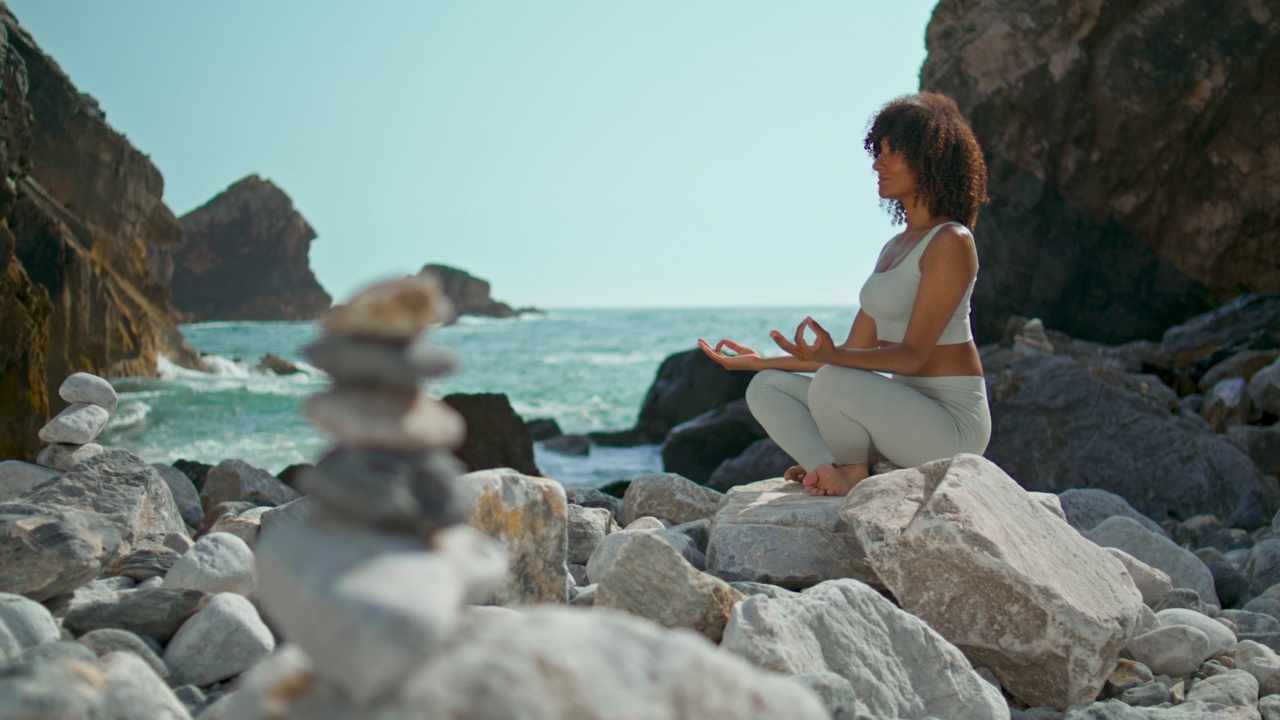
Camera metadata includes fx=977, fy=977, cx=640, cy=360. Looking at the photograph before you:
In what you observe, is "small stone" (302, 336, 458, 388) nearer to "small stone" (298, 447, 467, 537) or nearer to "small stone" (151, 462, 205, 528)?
"small stone" (298, 447, 467, 537)

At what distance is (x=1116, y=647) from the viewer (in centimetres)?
295

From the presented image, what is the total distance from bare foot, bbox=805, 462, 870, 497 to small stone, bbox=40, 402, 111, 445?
3.13m

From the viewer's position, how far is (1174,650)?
325cm

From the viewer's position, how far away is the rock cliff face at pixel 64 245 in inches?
276

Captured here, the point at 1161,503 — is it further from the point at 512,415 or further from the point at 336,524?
the point at 336,524

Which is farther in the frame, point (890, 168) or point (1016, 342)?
point (1016, 342)

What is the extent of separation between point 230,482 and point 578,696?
5.38 meters

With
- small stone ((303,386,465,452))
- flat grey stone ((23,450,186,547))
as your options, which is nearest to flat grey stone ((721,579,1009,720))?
small stone ((303,386,465,452))

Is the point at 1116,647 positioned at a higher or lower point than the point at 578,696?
lower

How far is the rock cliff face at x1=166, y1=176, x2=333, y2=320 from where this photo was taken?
66.8 meters

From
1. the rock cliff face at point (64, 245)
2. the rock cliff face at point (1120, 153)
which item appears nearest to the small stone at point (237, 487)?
the rock cliff face at point (64, 245)

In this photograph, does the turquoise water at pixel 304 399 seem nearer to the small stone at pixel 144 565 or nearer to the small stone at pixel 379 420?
the small stone at pixel 379 420

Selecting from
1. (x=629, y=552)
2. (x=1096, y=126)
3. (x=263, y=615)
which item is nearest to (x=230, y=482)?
(x=263, y=615)

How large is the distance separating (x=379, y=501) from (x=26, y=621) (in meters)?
1.57
